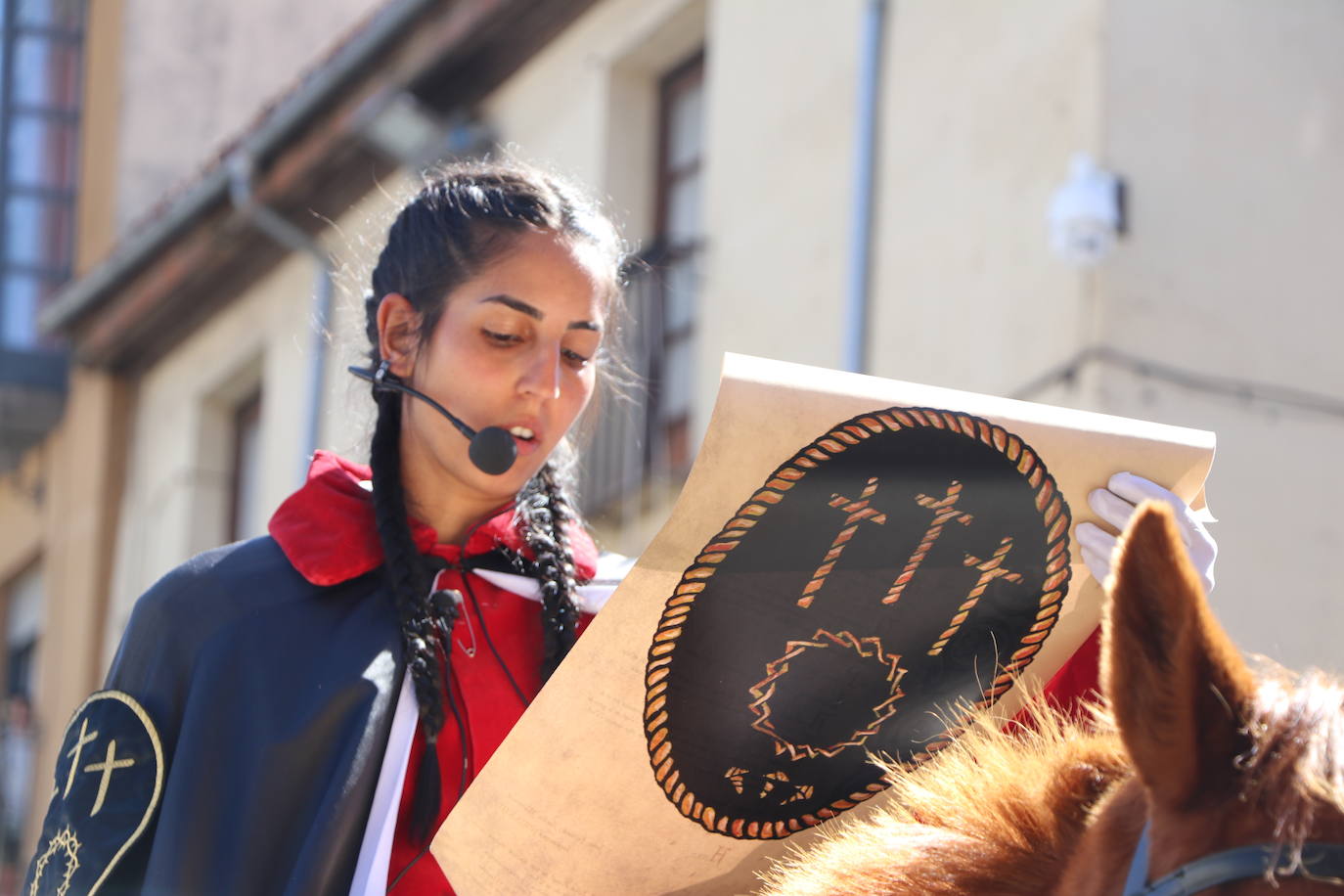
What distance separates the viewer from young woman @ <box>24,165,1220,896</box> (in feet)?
6.39

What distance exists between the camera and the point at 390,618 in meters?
2.12

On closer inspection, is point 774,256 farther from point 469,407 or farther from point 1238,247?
point 469,407

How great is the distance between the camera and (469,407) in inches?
84.4

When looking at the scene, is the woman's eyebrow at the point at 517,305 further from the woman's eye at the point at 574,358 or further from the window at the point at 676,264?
the window at the point at 676,264

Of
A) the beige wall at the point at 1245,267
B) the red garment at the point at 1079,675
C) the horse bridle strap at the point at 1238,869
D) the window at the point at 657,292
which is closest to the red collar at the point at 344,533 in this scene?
the red garment at the point at 1079,675

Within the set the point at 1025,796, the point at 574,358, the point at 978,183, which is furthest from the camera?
the point at 978,183

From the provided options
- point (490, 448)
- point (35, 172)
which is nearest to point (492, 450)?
point (490, 448)

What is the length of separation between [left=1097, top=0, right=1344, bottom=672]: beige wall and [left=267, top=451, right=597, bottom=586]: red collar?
12.8ft

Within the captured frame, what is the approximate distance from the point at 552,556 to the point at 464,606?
12 centimetres

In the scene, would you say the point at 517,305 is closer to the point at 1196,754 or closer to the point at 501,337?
the point at 501,337

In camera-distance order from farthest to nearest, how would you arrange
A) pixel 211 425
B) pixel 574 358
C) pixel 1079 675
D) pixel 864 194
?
pixel 211 425
pixel 864 194
pixel 574 358
pixel 1079 675

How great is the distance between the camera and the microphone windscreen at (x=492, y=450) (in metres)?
2.09

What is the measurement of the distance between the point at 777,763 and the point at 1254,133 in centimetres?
504

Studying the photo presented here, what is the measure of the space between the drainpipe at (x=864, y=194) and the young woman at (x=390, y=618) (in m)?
4.56
